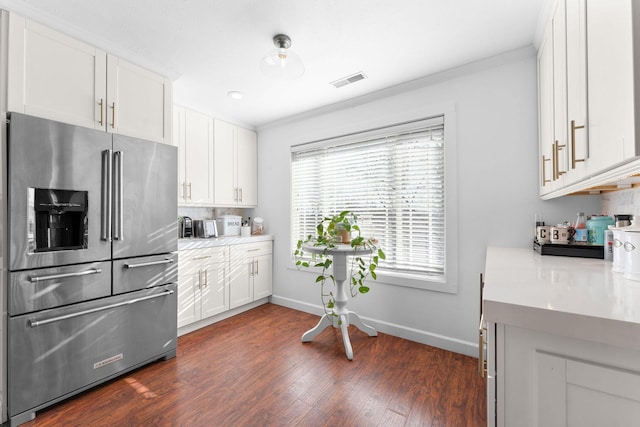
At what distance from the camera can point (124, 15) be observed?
1.82m

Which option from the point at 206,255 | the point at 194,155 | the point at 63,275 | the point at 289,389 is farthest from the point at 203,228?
the point at 289,389

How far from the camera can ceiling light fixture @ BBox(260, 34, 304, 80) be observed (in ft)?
6.34

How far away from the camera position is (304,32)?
6.48 feet

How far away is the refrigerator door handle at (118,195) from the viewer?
2.03 meters

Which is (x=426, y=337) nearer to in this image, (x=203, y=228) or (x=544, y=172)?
(x=544, y=172)

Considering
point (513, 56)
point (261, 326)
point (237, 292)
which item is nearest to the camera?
point (513, 56)

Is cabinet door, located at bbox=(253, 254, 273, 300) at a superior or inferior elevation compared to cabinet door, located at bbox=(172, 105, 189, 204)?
inferior

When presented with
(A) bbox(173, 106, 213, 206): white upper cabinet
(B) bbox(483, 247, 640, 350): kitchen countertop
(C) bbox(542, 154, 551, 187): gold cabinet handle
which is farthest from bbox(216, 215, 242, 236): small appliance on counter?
(C) bbox(542, 154, 551, 187): gold cabinet handle

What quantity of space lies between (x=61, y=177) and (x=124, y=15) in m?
1.10

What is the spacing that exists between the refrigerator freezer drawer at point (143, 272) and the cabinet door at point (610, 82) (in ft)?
8.62

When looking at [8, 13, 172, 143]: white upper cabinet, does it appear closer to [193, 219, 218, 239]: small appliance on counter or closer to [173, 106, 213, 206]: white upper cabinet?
[173, 106, 213, 206]: white upper cabinet

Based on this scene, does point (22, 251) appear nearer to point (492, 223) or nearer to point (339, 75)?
point (339, 75)

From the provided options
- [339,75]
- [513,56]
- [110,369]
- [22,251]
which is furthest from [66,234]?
[513,56]

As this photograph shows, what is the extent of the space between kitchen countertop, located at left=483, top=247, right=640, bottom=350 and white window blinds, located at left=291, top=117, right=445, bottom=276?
1.44 m
